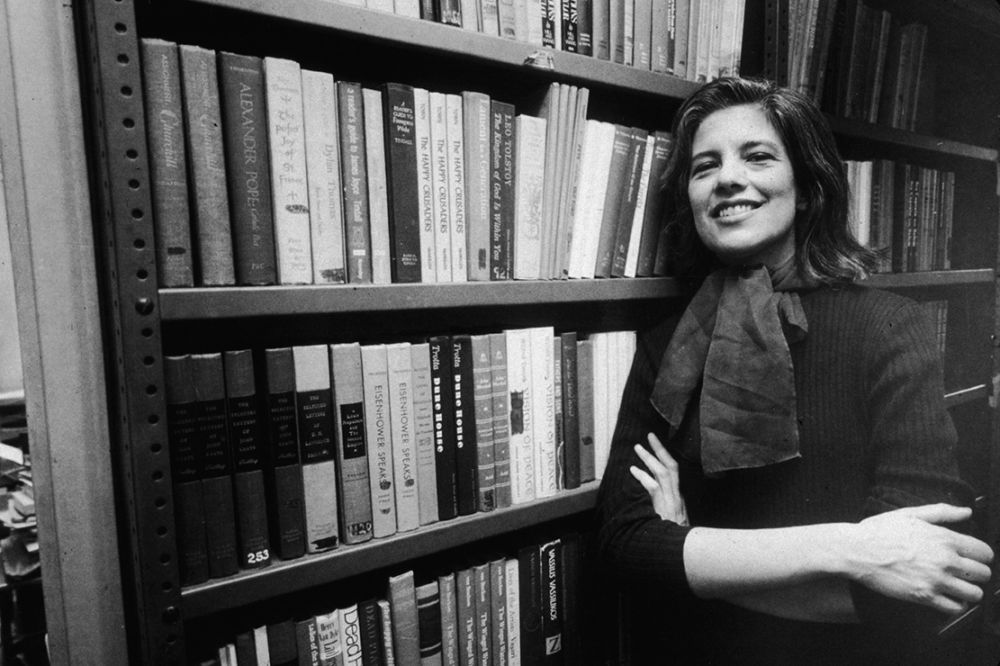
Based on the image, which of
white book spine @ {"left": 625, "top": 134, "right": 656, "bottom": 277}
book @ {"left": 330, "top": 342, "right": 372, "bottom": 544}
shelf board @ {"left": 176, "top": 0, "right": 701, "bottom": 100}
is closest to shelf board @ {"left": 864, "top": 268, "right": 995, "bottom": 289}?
white book spine @ {"left": 625, "top": 134, "right": 656, "bottom": 277}

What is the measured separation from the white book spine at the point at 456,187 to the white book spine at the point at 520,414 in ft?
0.46

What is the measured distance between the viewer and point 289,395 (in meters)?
0.75

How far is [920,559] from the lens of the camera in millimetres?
725

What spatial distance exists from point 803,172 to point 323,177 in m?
0.79

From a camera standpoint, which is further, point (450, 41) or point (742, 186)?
point (742, 186)

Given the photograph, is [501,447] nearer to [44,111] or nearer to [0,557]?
[44,111]

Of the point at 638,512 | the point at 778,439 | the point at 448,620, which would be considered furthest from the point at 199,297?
the point at 778,439

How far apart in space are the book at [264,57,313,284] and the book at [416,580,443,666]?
1.61ft

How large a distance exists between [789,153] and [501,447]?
70 centimetres

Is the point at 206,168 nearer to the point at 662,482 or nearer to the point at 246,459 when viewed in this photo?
the point at 246,459

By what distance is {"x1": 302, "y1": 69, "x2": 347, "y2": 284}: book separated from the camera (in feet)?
2.44

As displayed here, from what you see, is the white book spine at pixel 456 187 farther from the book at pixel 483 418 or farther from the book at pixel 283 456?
the book at pixel 283 456

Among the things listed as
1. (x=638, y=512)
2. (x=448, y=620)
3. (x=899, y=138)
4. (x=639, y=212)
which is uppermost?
(x=899, y=138)

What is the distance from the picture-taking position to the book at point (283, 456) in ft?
2.43
